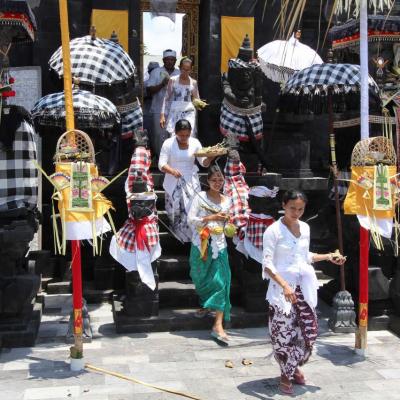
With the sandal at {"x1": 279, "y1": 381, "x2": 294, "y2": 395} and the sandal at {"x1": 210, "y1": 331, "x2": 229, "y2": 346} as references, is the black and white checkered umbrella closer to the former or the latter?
the sandal at {"x1": 210, "y1": 331, "x2": 229, "y2": 346}

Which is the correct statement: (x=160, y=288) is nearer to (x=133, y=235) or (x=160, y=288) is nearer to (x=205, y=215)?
(x=133, y=235)

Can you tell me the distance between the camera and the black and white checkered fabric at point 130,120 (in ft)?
29.7

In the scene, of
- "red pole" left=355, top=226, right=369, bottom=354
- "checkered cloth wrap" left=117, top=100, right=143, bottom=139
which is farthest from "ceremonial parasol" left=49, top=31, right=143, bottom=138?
"red pole" left=355, top=226, right=369, bottom=354

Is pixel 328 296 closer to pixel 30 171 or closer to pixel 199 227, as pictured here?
pixel 199 227

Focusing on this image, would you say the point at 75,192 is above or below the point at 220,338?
above

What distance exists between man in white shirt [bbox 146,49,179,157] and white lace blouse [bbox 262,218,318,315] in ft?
15.7

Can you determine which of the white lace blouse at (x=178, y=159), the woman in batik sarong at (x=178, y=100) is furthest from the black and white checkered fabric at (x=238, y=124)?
the white lace blouse at (x=178, y=159)

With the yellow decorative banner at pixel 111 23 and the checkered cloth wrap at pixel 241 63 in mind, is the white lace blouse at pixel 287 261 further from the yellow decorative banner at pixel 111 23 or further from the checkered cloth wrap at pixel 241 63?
the yellow decorative banner at pixel 111 23

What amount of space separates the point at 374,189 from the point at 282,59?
3840 mm

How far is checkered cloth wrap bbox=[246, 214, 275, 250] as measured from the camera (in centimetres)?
699

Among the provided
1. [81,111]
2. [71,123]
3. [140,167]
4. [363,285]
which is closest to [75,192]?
[71,123]

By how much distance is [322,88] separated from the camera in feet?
22.1

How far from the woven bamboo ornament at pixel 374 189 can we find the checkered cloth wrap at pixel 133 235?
85.0 inches

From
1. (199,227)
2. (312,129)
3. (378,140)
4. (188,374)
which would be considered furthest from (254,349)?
(312,129)
